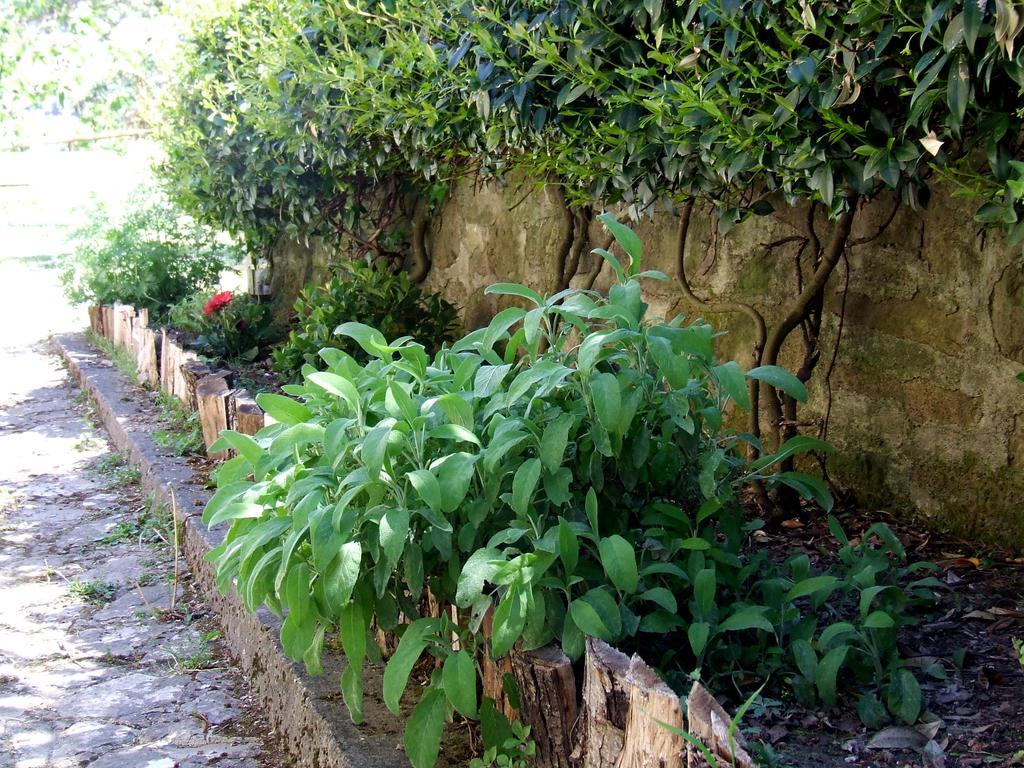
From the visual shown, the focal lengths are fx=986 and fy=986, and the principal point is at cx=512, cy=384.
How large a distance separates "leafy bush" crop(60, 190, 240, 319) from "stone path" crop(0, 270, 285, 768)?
2.89 metres

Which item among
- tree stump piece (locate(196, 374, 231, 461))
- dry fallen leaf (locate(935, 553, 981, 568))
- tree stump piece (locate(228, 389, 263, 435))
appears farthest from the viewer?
tree stump piece (locate(196, 374, 231, 461))

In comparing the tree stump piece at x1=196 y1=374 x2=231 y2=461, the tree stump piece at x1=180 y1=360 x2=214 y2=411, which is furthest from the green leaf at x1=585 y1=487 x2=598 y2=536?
the tree stump piece at x1=180 y1=360 x2=214 y2=411

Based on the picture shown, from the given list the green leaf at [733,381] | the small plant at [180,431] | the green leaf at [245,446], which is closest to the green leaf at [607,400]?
the green leaf at [733,381]

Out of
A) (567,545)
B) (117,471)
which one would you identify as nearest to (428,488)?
(567,545)

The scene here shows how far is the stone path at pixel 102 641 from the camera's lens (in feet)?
9.37

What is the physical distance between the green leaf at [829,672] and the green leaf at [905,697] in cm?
11

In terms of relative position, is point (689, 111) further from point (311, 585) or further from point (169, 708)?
point (169, 708)

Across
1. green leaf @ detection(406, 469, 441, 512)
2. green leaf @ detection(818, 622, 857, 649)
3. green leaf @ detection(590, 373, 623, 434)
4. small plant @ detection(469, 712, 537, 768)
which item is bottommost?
small plant @ detection(469, 712, 537, 768)

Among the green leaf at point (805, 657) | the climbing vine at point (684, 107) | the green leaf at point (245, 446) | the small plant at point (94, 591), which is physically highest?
the climbing vine at point (684, 107)

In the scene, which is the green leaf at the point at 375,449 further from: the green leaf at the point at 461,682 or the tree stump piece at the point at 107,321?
the tree stump piece at the point at 107,321

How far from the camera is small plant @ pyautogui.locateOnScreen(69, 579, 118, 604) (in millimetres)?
3977

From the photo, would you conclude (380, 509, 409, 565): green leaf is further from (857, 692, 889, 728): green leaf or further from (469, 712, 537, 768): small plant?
(857, 692, 889, 728): green leaf

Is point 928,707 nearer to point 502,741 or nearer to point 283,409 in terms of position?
point 502,741

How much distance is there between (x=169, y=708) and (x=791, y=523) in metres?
2.05
